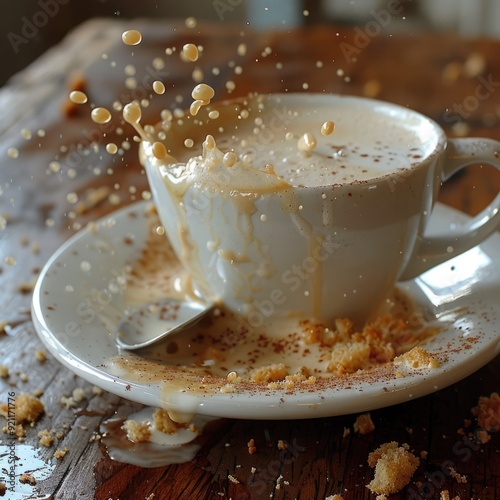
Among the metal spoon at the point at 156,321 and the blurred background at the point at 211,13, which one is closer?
the metal spoon at the point at 156,321

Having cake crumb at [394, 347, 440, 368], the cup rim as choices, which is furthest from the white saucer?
the cup rim

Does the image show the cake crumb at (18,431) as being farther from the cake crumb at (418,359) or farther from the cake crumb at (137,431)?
the cake crumb at (418,359)

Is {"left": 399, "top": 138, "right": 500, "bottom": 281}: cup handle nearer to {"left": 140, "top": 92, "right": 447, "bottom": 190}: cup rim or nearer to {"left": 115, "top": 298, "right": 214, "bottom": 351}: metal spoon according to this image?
{"left": 140, "top": 92, "right": 447, "bottom": 190}: cup rim

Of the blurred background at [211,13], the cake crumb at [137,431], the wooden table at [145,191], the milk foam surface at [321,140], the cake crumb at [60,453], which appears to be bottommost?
the blurred background at [211,13]

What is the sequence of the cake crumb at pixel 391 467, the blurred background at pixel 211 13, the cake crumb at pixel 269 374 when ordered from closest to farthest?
the cake crumb at pixel 391 467, the cake crumb at pixel 269 374, the blurred background at pixel 211 13

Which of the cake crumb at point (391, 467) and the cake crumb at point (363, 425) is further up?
the cake crumb at point (391, 467)

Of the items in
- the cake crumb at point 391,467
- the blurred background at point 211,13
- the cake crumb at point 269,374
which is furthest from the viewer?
the blurred background at point 211,13

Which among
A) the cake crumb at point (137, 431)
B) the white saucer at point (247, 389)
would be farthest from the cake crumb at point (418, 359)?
the cake crumb at point (137, 431)

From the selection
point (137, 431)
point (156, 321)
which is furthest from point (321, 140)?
point (137, 431)
